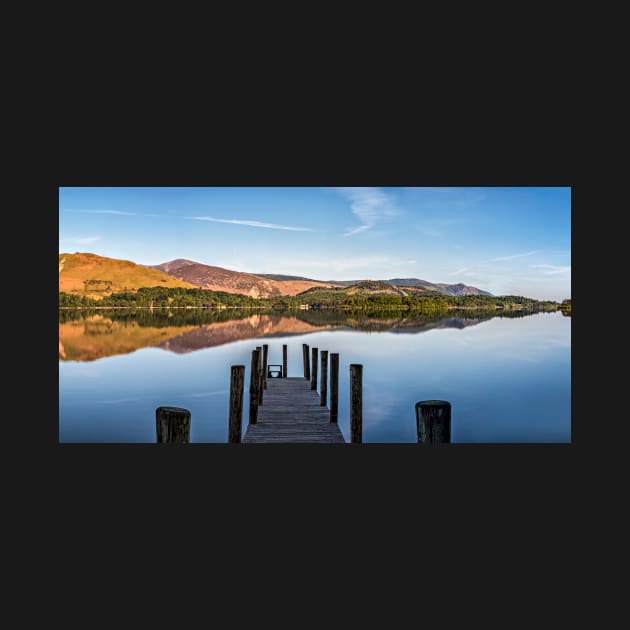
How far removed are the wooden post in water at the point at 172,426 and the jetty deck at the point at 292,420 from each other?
2266 mm

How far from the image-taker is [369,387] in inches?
657

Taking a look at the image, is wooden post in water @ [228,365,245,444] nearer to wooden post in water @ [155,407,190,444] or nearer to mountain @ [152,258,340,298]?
wooden post in water @ [155,407,190,444]

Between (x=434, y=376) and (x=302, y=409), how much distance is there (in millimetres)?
9460

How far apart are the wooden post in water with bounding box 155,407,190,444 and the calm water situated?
5.75 meters

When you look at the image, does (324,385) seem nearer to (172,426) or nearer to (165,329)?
(172,426)

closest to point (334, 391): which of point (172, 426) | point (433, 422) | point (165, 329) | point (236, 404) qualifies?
point (236, 404)

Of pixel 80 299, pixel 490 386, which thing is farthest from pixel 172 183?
pixel 80 299

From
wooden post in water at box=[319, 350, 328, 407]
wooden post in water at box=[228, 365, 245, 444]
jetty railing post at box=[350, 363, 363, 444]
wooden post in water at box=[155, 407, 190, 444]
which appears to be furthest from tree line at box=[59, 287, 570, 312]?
wooden post in water at box=[155, 407, 190, 444]

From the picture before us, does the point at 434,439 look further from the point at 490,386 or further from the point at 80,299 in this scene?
the point at 80,299

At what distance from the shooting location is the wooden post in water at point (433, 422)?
540cm

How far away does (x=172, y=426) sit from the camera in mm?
5621

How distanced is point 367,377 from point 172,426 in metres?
13.3

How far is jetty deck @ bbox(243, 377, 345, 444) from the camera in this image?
805cm

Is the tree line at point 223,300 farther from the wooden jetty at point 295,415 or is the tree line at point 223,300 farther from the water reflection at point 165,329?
the wooden jetty at point 295,415
